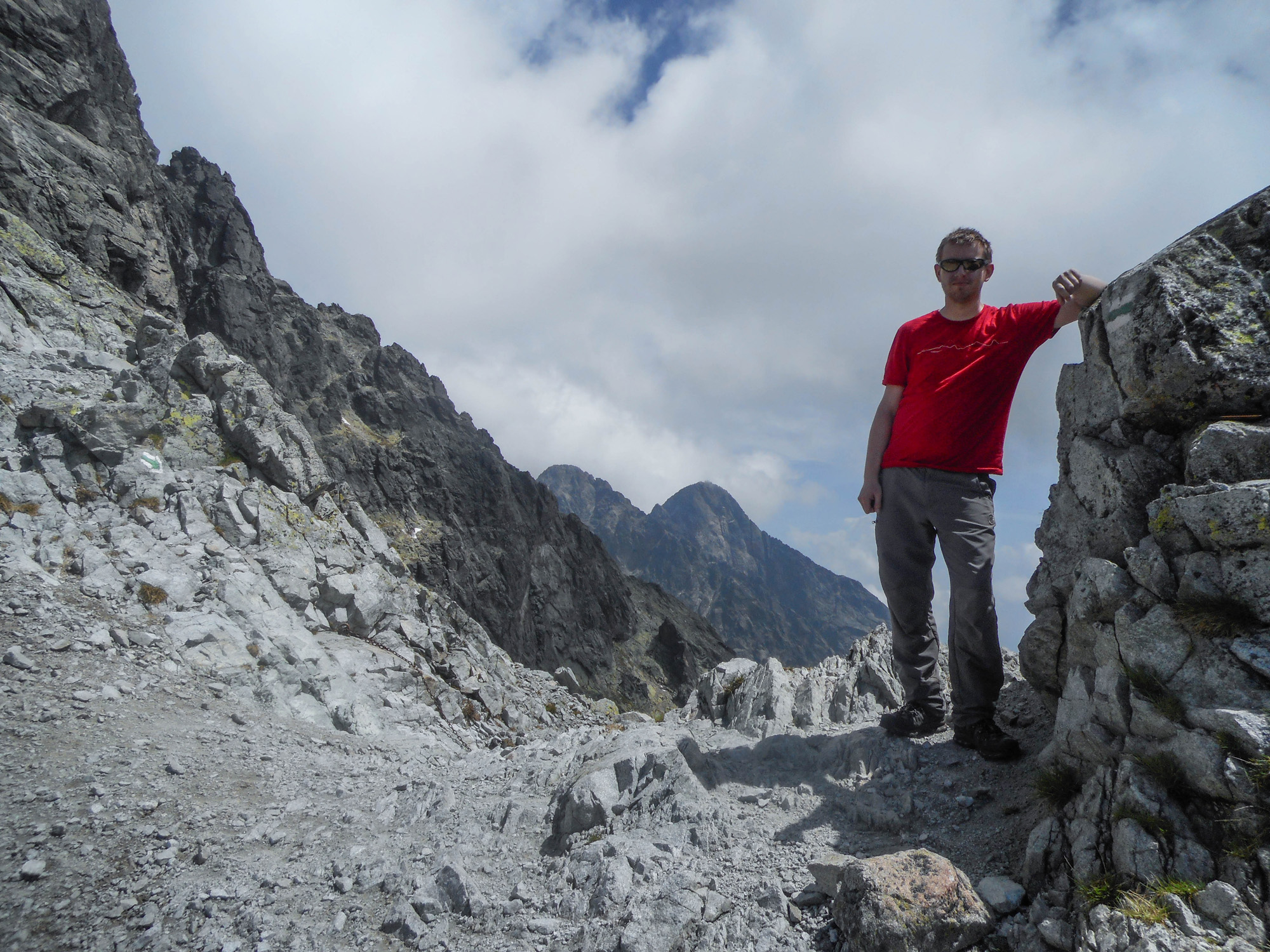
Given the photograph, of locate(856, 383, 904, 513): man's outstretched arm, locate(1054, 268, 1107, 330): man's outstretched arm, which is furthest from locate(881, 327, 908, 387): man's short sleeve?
Answer: locate(1054, 268, 1107, 330): man's outstretched arm

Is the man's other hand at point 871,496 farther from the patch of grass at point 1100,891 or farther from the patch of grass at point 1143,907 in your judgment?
the patch of grass at point 1143,907

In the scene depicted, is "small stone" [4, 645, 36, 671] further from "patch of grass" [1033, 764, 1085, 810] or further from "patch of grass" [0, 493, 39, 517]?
"patch of grass" [1033, 764, 1085, 810]

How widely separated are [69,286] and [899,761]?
2696cm

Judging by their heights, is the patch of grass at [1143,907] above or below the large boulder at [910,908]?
above

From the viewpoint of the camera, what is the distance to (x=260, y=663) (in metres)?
10.4

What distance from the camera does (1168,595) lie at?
14.0ft

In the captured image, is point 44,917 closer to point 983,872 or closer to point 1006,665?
point 983,872

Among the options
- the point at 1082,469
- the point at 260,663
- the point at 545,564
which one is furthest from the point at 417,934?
the point at 545,564

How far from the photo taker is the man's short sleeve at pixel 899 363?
22.3ft

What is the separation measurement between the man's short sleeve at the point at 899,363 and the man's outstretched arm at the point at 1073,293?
1427 millimetres

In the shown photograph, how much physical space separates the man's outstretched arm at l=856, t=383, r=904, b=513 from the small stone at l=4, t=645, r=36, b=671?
10.9 metres

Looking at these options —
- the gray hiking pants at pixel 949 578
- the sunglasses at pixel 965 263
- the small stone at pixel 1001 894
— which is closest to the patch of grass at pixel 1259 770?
the small stone at pixel 1001 894

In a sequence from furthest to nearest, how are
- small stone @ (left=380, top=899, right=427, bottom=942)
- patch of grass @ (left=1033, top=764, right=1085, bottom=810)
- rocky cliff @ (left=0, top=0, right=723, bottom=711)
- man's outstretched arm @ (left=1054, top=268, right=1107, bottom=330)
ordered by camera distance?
rocky cliff @ (left=0, top=0, right=723, bottom=711), man's outstretched arm @ (left=1054, top=268, right=1107, bottom=330), patch of grass @ (left=1033, top=764, right=1085, bottom=810), small stone @ (left=380, top=899, right=427, bottom=942)

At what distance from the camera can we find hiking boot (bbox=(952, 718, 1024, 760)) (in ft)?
19.2
